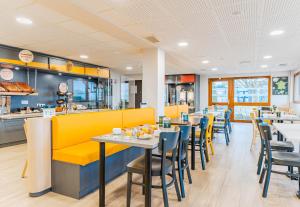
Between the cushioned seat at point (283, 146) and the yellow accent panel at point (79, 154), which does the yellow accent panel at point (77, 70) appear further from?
the cushioned seat at point (283, 146)

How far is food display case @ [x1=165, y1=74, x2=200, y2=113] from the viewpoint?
10.5 metres

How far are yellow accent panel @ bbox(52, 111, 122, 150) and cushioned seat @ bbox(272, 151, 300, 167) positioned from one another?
8.70ft

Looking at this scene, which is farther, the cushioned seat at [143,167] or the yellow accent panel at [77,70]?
the yellow accent panel at [77,70]

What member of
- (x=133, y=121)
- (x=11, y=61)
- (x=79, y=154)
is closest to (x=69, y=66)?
(x=11, y=61)

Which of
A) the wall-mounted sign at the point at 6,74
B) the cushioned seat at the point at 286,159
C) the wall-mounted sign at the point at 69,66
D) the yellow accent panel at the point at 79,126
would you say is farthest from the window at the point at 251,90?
the wall-mounted sign at the point at 6,74

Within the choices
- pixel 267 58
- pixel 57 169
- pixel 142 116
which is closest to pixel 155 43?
pixel 142 116

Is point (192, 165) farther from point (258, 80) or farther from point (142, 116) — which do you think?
point (258, 80)

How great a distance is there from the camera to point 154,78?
5.27 meters

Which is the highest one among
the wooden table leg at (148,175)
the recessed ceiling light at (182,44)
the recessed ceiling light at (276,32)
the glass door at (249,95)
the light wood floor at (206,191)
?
the recessed ceiling light at (182,44)

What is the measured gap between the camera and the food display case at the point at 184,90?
10.5m

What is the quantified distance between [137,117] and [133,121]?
7.2 inches

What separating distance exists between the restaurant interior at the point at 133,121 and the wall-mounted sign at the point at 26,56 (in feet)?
0.08

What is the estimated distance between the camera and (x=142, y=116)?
4723mm

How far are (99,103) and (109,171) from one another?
Answer: 5527mm
